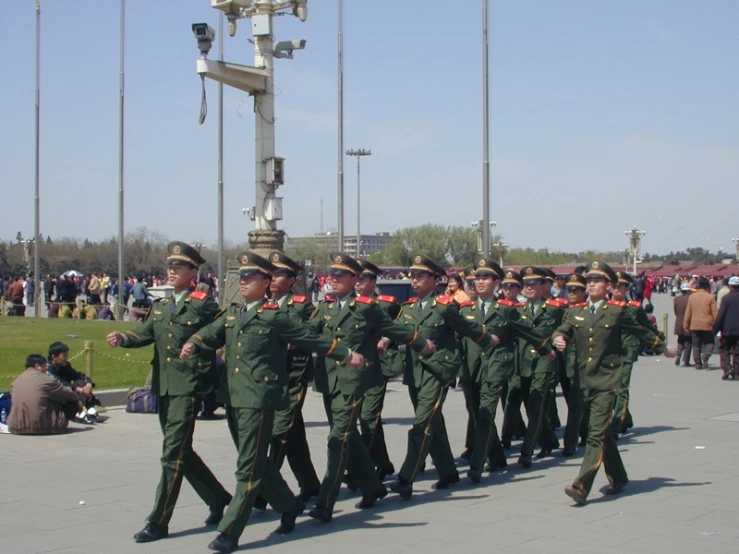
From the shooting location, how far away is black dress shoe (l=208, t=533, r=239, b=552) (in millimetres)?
6555

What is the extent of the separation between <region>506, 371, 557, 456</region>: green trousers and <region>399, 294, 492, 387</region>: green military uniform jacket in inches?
67.5

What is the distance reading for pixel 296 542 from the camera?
22.7 ft

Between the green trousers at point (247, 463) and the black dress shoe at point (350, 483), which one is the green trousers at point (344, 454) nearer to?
the black dress shoe at point (350, 483)

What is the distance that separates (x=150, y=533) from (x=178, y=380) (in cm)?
110

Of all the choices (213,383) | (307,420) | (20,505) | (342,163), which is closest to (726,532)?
(213,383)

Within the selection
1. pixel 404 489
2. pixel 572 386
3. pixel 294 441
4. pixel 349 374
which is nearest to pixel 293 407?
pixel 294 441

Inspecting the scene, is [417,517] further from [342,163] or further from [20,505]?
[342,163]

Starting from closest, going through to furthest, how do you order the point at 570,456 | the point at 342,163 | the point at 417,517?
the point at 417,517, the point at 570,456, the point at 342,163

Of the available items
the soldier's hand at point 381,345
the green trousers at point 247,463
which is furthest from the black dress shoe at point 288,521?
the soldier's hand at point 381,345

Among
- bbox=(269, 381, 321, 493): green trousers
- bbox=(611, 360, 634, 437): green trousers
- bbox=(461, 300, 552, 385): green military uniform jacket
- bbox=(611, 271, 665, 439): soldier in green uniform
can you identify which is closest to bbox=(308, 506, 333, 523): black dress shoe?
bbox=(269, 381, 321, 493): green trousers

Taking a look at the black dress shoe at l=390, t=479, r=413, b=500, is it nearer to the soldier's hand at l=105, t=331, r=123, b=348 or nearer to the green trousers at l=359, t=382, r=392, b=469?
the green trousers at l=359, t=382, r=392, b=469

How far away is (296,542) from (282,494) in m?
0.36

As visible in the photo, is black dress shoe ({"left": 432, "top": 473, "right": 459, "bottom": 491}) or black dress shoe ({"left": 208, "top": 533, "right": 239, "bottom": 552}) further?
black dress shoe ({"left": 432, "top": 473, "right": 459, "bottom": 491})

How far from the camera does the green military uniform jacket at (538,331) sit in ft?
33.6
